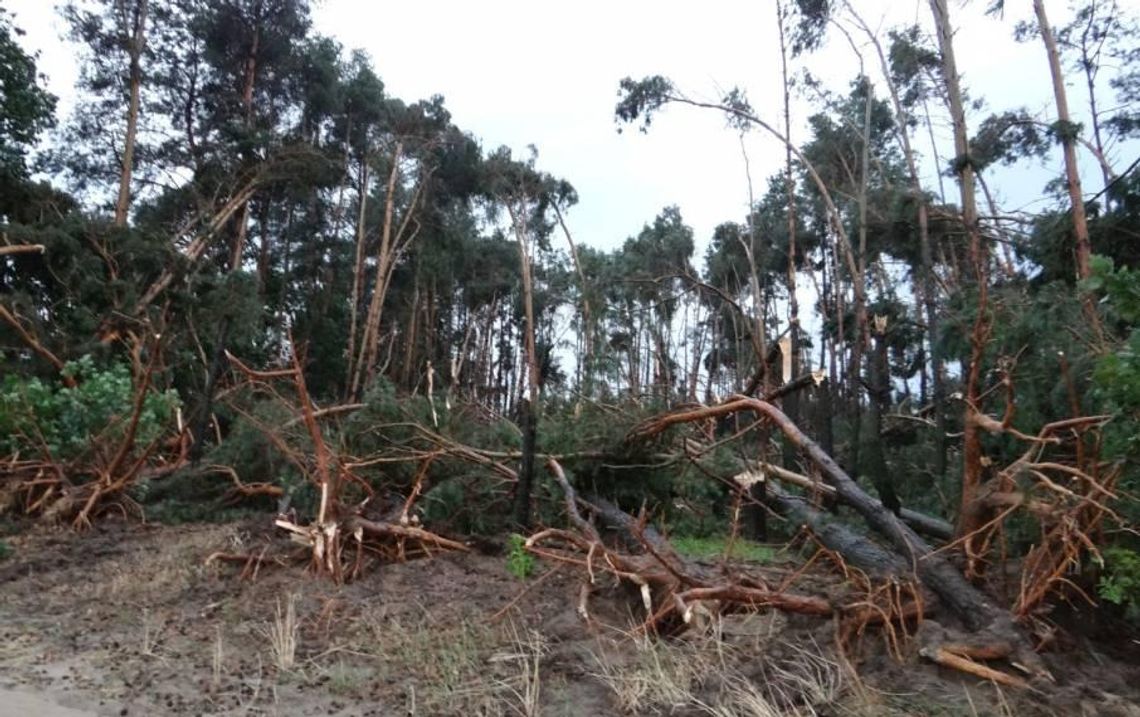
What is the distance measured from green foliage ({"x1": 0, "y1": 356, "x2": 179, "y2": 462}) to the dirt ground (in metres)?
3.09

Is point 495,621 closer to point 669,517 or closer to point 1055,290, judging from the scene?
point 669,517

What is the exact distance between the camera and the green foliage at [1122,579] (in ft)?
13.4

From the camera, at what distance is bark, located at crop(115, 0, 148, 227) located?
64.4ft

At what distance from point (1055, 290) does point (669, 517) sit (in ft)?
15.1

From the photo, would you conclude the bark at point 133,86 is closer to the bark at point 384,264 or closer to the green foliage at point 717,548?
the bark at point 384,264

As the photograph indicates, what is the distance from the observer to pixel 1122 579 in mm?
4098

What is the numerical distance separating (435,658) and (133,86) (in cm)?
2029

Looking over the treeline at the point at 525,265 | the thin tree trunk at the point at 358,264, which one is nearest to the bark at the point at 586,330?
the treeline at the point at 525,265

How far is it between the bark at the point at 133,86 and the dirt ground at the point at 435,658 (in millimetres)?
15087

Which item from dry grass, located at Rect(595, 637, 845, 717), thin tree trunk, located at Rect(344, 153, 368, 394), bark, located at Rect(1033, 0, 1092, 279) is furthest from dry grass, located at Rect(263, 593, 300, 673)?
thin tree trunk, located at Rect(344, 153, 368, 394)

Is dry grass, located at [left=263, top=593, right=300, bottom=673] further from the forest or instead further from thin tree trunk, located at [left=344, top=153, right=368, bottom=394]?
thin tree trunk, located at [left=344, top=153, right=368, bottom=394]

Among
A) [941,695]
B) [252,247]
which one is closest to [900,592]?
[941,695]

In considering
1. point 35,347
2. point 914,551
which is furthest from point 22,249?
point 914,551

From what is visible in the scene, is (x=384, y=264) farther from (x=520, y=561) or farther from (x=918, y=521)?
(x=918, y=521)
